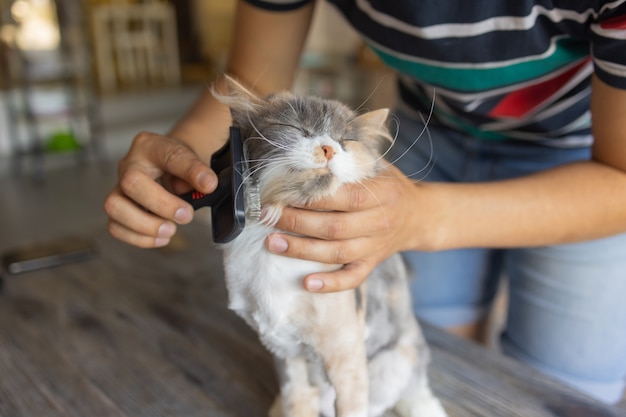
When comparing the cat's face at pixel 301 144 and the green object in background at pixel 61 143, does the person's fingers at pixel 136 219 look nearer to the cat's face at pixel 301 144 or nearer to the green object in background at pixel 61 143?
the cat's face at pixel 301 144

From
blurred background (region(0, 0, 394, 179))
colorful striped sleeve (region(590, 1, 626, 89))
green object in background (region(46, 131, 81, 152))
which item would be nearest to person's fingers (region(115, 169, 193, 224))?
colorful striped sleeve (region(590, 1, 626, 89))

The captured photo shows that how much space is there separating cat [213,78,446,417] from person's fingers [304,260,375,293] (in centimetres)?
1

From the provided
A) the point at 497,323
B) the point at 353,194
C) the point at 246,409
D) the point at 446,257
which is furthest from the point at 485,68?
the point at 497,323

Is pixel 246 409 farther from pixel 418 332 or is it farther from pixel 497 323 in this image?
pixel 497 323

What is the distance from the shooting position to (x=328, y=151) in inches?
18.3

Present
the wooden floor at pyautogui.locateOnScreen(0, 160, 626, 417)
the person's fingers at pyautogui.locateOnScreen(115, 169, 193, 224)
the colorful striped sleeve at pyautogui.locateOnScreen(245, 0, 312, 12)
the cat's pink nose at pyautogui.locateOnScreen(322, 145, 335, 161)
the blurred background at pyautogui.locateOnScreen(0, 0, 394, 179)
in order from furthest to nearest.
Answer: the blurred background at pyautogui.locateOnScreen(0, 0, 394, 179) → the colorful striped sleeve at pyautogui.locateOnScreen(245, 0, 312, 12) → the wooden floor at pyautogui.locateOnScreen(0, 160, 626, 417) → the person's fingers at pyautogui.locateOnScreen(115, 169, 193, 224) → the cat's pink nose at pyautogui.locateOnScreen(322, 145, 335, 161)

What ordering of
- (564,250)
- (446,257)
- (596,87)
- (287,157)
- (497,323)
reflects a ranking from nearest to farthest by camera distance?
(287,157), (596,87), (564,250), (446,257), (497,323)

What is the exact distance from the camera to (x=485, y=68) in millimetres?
704

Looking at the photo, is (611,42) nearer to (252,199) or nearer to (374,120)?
(374,120)

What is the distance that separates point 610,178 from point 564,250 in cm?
24

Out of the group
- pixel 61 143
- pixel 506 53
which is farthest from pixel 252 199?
pixel 61 143

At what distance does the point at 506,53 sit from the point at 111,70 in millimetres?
4708

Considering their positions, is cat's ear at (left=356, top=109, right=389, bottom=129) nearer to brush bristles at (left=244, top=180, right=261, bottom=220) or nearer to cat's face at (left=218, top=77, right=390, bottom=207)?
cat's face at (left=218, top=77, right=390, bottom=207)

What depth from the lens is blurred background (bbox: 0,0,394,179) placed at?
128 inches
